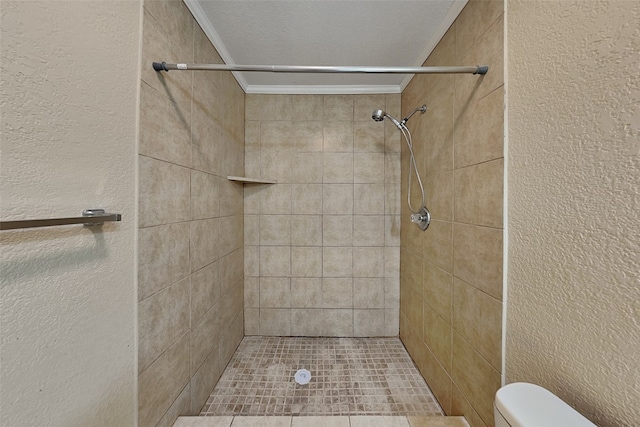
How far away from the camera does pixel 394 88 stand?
5.85ft

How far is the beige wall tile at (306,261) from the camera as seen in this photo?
185cm

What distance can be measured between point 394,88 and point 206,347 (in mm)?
2204

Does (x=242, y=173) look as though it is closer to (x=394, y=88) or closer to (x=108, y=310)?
(x=108, y=310)

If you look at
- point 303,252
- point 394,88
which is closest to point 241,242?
point 303,252

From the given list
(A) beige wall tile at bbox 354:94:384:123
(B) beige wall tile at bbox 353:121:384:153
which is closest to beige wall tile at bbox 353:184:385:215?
(B) beige wall tile at bbox 353:121:384:153

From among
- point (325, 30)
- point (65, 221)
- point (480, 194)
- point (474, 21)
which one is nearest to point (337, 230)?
point (480, 194)

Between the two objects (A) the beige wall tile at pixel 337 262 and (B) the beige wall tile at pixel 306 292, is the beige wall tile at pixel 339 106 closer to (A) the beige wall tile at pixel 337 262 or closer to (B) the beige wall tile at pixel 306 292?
(A) the beige wall tile at pixel 337 262

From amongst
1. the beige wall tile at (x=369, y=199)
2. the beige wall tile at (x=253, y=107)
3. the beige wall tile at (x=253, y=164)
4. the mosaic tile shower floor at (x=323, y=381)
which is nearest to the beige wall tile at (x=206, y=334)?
the mosaic tile shower floor at (x=323, y=381)

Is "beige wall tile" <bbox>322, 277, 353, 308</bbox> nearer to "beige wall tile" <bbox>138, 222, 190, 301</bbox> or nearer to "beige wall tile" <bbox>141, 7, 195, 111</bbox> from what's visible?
"beige wall tile" <bbox>138, 222, 190, 301</bbox>

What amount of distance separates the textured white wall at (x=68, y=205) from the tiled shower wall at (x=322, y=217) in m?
1.10

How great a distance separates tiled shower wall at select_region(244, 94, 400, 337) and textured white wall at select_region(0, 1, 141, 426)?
3.60ft

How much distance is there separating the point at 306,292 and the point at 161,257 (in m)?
1.19

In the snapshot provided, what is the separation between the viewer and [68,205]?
1.87ft

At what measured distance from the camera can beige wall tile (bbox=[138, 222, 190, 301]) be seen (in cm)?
81
